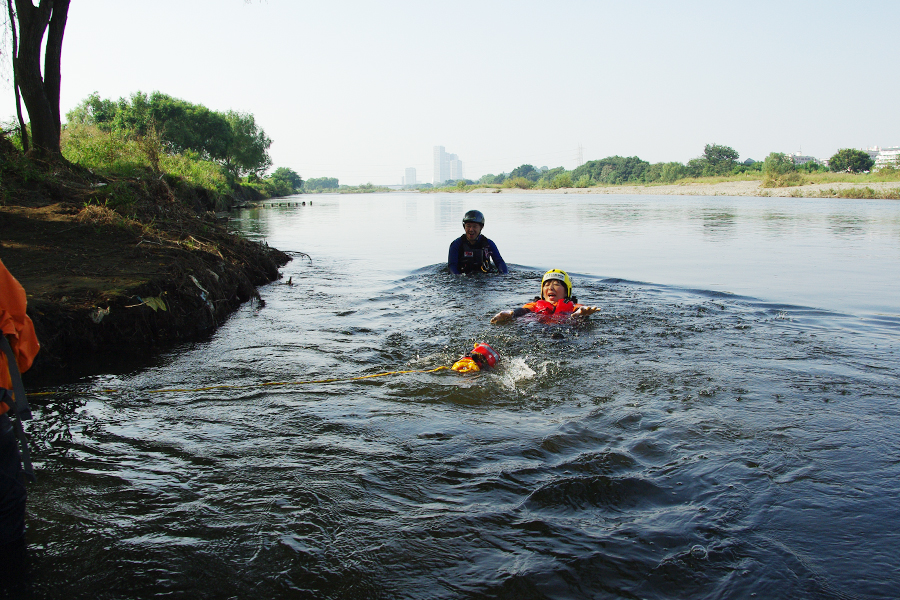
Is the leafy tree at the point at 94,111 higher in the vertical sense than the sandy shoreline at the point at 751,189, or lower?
higher

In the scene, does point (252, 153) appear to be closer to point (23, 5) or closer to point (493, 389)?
point (23, 5)

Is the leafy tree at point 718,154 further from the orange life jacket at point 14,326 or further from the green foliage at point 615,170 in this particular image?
the orange life jacket at point 14,326

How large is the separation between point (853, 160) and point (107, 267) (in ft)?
338

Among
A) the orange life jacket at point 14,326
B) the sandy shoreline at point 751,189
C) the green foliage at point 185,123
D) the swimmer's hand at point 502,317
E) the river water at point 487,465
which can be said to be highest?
the green foliage at point 185,123

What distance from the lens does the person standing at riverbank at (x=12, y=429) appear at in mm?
2363

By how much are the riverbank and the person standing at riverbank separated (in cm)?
336

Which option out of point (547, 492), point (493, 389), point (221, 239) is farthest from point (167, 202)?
point (547, 492)

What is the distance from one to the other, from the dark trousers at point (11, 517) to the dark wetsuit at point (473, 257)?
32.8ft

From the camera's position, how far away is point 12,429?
2.54 m

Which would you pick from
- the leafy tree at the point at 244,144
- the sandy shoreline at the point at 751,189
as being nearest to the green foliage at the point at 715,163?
the sandy shoreline at the point at 751,189

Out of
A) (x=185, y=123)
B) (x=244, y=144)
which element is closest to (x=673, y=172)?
(x=244, y=144)

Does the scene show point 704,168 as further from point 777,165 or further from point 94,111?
point 94,111

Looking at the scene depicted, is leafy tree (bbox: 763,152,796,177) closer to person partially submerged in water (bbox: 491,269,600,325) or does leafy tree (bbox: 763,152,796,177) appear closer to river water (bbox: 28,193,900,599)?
person partially submerged in water (bbox: 491,269,600,325)

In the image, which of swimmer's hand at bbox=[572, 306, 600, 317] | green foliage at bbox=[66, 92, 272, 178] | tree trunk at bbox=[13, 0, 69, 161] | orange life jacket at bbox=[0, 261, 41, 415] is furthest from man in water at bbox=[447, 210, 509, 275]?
green foliage at bbox=[66, 92, 272, 178]
